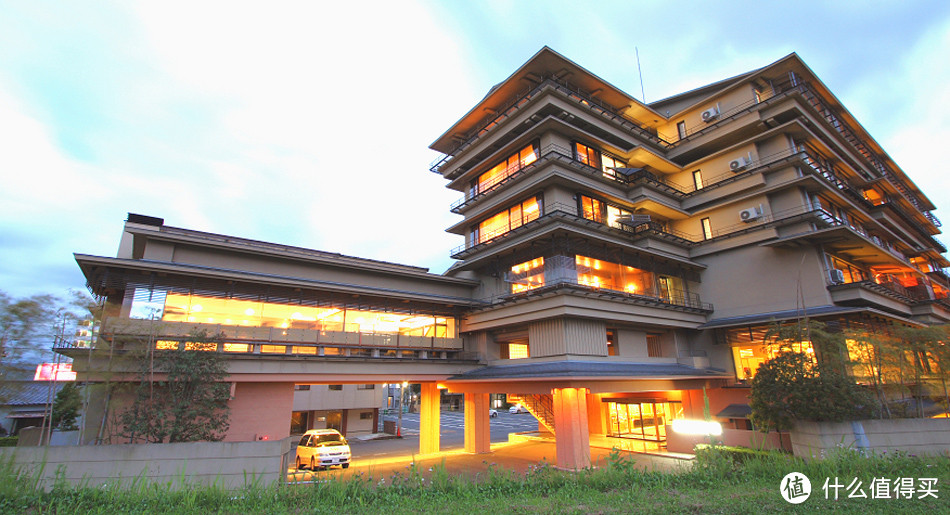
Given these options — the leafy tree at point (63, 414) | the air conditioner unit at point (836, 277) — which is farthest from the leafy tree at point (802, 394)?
the leafy tree at point (63, 414)

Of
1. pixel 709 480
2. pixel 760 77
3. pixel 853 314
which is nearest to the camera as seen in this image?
pixel 709 480

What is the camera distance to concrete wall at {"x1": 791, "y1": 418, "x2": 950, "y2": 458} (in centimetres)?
1324

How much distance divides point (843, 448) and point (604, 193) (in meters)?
16.1

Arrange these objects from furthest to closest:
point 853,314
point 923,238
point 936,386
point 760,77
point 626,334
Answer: point 923,238 < point 760,77 < point 626,334 < point 853,314 < point 936,386

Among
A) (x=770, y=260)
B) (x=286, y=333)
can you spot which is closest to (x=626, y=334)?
(x=770, y=260)

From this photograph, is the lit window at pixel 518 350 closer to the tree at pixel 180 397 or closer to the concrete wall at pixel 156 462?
the concrete wall at pixel 156 462

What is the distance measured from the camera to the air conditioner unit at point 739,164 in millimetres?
26734

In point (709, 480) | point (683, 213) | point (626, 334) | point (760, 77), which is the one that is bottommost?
point (709, 480)

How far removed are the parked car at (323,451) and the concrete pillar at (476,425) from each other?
7.86m

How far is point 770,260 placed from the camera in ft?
81.9

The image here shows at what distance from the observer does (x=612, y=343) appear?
24156 mm

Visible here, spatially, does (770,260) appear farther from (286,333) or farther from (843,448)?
(286,333)

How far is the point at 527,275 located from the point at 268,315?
13117 millimetres

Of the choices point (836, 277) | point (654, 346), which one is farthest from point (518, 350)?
point (836, 277)
